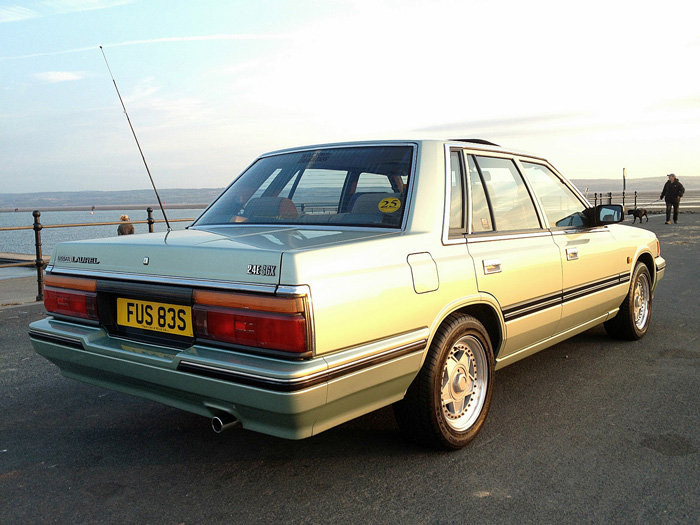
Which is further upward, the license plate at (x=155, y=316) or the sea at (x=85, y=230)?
the license plate at (x=155, y=316)

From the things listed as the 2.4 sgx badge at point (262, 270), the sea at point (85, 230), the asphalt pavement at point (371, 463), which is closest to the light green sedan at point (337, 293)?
the 2.4 sgx badge at point (262, 270)

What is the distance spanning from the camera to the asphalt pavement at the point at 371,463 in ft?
8.67

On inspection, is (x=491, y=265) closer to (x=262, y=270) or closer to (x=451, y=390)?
(x=451, y=390)

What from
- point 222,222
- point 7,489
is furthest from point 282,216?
point 7,489

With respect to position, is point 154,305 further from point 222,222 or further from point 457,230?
point 457,230

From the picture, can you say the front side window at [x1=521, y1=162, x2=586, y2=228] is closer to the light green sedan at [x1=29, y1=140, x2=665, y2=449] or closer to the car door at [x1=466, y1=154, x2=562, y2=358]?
the light green sedan at [x1=29, y1=140, x2=665, y2=449]

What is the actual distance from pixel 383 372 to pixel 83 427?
2023 millimetres

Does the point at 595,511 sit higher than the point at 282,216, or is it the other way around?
the point at 282,216

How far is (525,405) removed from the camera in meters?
3.93

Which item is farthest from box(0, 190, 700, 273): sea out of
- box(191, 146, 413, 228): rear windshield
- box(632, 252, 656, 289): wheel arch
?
box(632, 252, 656, 289): wheel arch

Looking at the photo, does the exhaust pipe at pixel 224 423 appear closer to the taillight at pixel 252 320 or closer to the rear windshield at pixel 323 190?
the taillight at pixel 252 320

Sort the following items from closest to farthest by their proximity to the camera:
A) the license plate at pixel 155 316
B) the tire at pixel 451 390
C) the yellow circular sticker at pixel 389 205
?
the license plate at pixel 155 316, the tire at pixel 451 390, the yellow circular sticker at pixel 389 205

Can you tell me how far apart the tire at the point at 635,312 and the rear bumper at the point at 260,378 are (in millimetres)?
3097

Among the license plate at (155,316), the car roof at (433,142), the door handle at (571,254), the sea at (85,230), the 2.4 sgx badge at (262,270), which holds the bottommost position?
the sea at (85,230)
